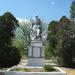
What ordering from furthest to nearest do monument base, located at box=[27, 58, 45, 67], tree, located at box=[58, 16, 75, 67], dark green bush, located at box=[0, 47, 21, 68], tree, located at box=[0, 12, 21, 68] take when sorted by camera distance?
tree, located at box=[58, 16, 75, 67] → tree, located at box=[0, 12, 21, 68] → dark green bush, located at box=[0, 47, 21, 68] → monument base, located at box=[27, 58, 45, 67]

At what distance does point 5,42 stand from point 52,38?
6336mm

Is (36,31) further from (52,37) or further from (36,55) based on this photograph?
(52,37)

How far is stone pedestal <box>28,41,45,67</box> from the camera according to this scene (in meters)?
22.5

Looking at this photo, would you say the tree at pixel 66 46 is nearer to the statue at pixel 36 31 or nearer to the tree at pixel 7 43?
the statue at pixel 36 31

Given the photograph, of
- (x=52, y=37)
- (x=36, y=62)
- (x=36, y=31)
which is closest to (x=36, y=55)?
(x=36, y=62)

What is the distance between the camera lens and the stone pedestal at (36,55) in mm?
22511

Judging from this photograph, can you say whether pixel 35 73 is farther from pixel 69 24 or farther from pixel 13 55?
pixel 69 24

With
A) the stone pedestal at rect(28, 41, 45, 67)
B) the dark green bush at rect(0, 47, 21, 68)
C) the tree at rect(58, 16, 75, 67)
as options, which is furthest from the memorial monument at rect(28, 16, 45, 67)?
the tree at rect(58, 16, 75, 67)

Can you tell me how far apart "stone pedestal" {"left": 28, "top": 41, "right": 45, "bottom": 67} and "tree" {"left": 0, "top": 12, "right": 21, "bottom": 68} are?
6.67ft

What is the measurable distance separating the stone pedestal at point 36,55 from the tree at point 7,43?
2.03 m

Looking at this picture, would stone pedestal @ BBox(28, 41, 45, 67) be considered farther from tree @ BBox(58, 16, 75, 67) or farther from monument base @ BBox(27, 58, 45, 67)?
tree @ BBox(58, 16, 75, 67)

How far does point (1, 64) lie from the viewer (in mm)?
23984

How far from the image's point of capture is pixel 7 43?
27188mm

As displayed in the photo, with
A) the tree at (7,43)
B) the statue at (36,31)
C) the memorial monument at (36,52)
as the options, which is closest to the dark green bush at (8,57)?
the tree at (7,43)
